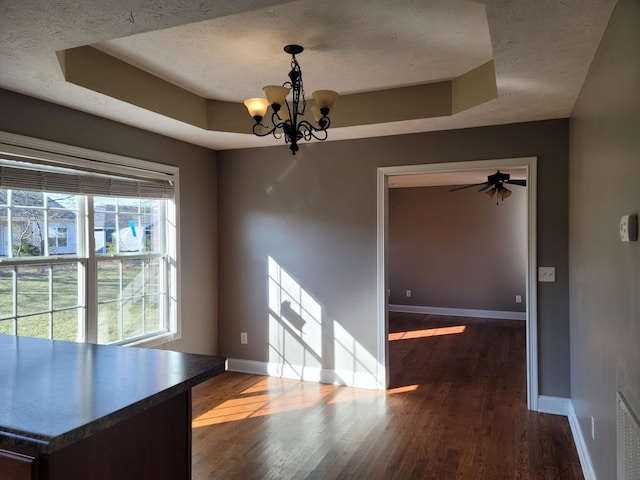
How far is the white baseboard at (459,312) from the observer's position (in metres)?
7.42

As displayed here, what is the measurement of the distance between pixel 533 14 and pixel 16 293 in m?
3.28

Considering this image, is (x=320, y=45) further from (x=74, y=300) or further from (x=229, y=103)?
(x=74, y=300)

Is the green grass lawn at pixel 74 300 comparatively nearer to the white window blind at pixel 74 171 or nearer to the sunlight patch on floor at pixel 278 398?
the white window blind at pixel 74 171

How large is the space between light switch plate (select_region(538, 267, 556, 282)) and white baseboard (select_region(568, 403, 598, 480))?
939mm

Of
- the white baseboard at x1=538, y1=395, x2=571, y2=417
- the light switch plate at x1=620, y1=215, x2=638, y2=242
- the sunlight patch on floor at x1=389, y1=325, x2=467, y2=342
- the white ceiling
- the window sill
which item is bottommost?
the white baseboard at x1=538, y1=395, x2=571, y2=417

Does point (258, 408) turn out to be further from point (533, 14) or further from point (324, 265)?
point (533, 14)

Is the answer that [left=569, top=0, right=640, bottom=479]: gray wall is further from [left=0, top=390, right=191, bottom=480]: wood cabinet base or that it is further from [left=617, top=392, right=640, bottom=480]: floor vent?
[left=0, top=390, right=191, bottom=480]: wood cabinet base

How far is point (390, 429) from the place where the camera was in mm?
3264

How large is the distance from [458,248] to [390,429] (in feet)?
16.6

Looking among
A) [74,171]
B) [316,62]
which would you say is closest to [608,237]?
[316,62]

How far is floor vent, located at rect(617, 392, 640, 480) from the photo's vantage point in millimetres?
1410

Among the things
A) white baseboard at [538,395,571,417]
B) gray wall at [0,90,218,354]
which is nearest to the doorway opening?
white baseboard at [538,395,571,417]

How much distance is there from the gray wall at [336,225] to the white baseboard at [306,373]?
82 millimetres

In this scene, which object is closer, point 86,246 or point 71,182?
point 71,182
